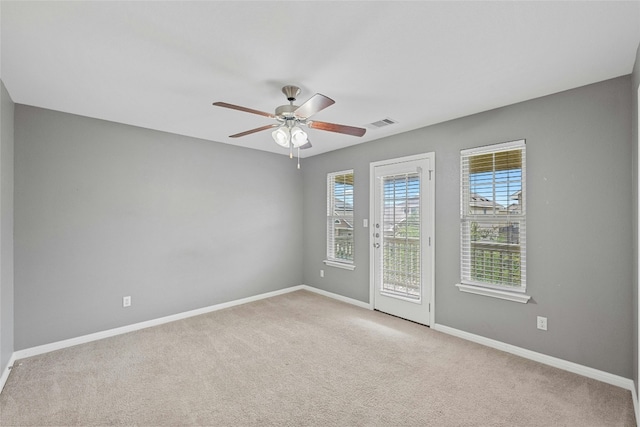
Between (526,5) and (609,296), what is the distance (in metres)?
2.37

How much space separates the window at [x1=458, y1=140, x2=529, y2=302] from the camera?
2.94 metres

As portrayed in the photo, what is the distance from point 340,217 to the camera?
486cm

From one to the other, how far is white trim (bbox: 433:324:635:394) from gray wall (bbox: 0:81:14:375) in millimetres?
4362

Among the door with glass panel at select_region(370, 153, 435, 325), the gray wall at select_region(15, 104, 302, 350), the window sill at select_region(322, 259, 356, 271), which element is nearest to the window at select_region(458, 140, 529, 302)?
the door with glass panel at select_region(370, 153, 435, 325)

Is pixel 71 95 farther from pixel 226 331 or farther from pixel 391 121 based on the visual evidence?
pixel 391 121

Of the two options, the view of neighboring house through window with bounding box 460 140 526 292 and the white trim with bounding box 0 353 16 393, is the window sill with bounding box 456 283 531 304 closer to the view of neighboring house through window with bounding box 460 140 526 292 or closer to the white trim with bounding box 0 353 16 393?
the view of neighboring house through window with bounding box 460 140 526 292

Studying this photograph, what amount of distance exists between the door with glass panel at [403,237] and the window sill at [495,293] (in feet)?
1.40

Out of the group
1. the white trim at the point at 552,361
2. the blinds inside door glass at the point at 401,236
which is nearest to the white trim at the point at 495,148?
the blinds inside door glass at the point at 401,236

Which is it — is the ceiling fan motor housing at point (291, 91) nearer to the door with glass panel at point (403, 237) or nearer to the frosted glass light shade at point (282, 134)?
the frosted glass light shade at point (282, 134)

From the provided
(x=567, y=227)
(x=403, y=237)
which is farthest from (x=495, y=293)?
(x=403, y=237)

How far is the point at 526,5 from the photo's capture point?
1.57 m

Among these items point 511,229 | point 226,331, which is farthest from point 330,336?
point 511,229

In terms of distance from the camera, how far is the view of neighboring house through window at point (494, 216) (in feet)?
9.65

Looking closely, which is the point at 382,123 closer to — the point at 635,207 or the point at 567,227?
the point at 567,227
